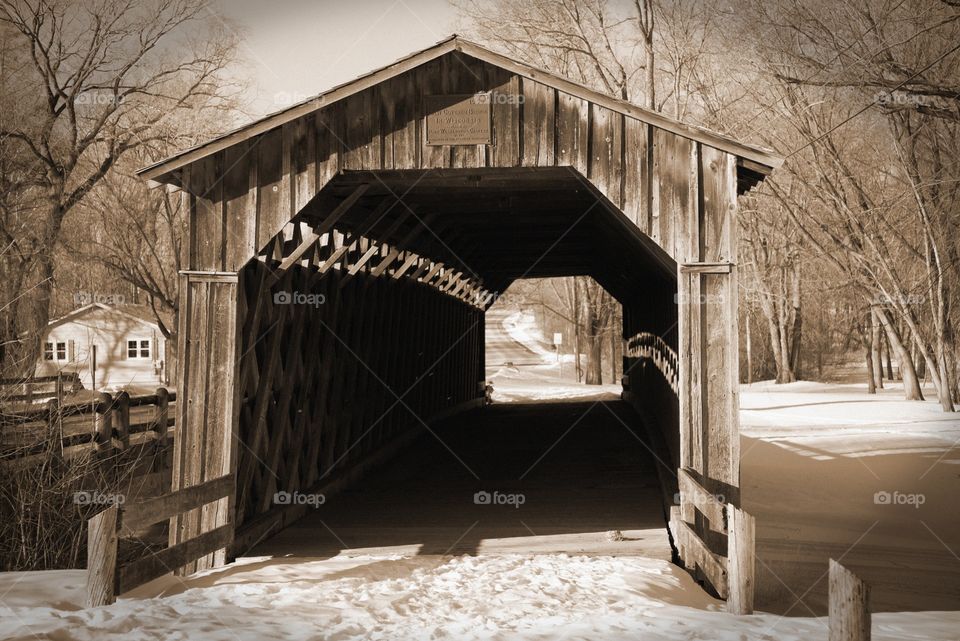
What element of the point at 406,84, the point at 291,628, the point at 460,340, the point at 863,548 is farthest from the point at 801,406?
the point at 291,628

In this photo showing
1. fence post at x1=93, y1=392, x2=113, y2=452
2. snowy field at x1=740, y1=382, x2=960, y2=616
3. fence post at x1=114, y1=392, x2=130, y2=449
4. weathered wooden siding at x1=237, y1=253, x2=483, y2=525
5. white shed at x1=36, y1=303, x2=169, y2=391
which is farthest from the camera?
white shed at x1=36, y1=303, x2=169, y2=391

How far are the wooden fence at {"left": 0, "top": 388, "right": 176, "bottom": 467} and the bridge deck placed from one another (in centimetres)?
236

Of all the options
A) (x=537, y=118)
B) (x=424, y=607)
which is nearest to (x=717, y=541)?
(x=424, y=607)

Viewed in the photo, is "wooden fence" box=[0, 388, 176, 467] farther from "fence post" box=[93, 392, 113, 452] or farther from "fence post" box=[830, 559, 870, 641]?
"fence post" box=[830, 559, 870, 641]

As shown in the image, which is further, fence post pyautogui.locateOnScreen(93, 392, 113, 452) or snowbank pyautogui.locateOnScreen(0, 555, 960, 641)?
fence post pyautogui.locateOnScreen(93, 392, 113, 452)

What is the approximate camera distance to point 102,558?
17.9ft

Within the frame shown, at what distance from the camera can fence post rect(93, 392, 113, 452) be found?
1111cm

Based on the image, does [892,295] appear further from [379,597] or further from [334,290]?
[379,597]

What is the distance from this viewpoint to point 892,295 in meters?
23.3

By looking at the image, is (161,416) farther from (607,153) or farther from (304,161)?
(607,153)

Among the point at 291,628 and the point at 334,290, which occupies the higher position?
the point at 334,290

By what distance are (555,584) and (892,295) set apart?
19661mm

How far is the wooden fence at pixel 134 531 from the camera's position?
5.45m

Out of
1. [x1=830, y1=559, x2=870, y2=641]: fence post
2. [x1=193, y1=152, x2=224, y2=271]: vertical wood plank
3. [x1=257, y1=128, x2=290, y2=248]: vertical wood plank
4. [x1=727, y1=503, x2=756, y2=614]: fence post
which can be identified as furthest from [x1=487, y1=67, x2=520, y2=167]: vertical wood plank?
[x1=830, y1=559, x2=870, y2=641]: fence post
